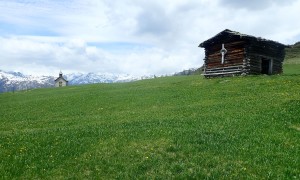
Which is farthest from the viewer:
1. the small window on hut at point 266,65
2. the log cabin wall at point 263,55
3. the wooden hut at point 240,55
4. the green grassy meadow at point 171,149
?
the small window on hut at point 266,65

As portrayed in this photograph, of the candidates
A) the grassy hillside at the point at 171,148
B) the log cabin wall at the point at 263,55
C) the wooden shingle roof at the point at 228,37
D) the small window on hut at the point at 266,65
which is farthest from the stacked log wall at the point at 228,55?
the grassy hillside at the point at 171,148

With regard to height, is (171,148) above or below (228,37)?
below

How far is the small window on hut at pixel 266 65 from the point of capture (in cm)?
5430

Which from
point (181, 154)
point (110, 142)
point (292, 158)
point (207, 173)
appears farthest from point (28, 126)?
point (292, 158)

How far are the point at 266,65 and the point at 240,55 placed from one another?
7751 millimetres

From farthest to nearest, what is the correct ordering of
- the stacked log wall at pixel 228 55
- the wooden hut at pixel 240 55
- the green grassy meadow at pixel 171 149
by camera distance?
the stacked log wall at pixel 228 55 → the wooden hut at pixel 240 55 → the green grassy meadow at pixel 171 149

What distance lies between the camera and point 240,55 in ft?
166

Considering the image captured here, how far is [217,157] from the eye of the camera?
47.6 ft

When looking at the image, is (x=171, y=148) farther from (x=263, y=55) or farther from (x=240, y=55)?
(x=263, y=55)

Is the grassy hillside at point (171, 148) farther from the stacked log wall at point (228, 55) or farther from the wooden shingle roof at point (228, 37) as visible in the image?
the stacked log wall at point (228, 55)

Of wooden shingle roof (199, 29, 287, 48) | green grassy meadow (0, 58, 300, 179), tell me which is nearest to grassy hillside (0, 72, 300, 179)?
green grassy meadow (0, 58, 300, 179)

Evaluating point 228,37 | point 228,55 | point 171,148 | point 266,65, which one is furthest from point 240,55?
point 171,148

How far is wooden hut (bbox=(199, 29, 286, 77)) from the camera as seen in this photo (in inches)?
1965

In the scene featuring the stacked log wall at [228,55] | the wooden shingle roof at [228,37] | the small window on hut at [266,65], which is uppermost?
the wooden shingle roof at [228,37]
